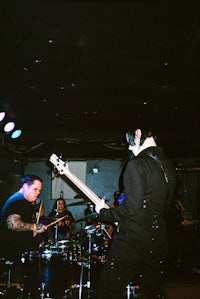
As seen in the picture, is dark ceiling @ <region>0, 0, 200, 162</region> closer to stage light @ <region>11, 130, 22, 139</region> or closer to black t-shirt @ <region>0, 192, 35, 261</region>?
stage light @ <region>11, 130, 22, 139</region>

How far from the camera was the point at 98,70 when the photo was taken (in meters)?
5.53

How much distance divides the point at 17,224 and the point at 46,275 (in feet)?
5.26

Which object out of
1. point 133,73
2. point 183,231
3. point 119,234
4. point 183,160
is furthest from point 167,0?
point 183,160

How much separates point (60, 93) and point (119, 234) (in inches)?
179

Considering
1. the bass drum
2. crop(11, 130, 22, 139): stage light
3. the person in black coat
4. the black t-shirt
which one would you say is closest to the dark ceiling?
crop(11, 130, 22, 139): stage light

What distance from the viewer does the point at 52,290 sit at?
5.21 meters

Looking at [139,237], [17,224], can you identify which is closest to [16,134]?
[17,224]

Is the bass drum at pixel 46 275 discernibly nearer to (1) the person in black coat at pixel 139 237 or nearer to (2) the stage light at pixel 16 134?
(1) the person in black coat at pixel 139 237

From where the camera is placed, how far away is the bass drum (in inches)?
188

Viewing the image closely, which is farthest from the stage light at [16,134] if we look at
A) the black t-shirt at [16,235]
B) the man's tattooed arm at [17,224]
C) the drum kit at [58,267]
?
the man's tattooed arm at [17,224]

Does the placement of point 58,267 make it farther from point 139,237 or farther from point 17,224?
point 139,237

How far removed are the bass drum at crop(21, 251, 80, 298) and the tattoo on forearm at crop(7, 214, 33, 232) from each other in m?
0.44

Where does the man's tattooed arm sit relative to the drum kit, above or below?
above

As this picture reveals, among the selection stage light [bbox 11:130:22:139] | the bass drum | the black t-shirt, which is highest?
stage light [bbox 11:130:22:139]
